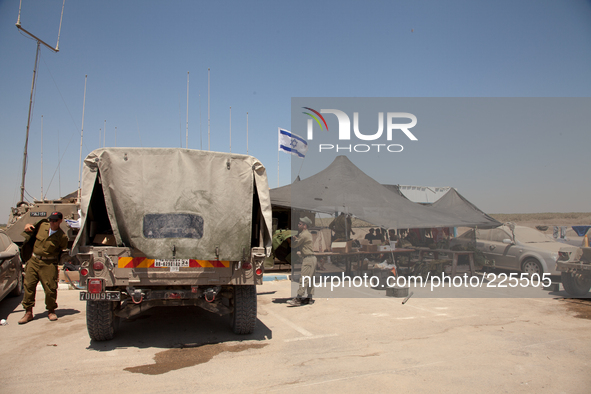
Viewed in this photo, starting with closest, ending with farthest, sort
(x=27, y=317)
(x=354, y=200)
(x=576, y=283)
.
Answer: (x=27, y=317) < (x=576, y=283) < (x=354, y=200)

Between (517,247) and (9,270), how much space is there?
12.5 m

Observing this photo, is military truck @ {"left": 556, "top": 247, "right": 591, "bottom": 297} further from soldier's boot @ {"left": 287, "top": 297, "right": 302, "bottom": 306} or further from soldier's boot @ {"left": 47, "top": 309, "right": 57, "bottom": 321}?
soldier's boot @ {"left": 47, "top": 309, "right": 57, "bottom": 321}

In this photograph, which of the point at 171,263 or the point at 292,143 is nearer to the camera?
the point at 171,263

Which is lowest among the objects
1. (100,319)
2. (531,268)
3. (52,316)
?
(52,316)

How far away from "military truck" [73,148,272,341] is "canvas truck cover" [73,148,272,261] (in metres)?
0.01

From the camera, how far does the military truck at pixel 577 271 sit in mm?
8211

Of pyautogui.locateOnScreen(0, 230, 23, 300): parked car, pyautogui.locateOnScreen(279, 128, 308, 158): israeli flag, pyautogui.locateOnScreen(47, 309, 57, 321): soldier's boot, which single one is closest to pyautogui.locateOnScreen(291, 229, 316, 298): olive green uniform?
pyautogui.locateOnScreen(47, 309, 57, 321): soldier's boot

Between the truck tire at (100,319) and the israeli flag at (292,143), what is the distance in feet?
37.7

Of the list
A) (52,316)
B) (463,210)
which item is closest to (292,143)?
(463,210)

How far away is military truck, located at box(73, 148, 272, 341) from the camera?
490 centimetres

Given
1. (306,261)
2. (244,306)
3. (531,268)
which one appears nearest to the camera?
(244,306)

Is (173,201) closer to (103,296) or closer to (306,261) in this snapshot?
(103,296)

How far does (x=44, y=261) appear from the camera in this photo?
6.44 meters

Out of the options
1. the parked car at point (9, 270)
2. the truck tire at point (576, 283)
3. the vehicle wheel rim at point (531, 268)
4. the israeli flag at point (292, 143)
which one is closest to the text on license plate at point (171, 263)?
the parked car at point (9, 270)
